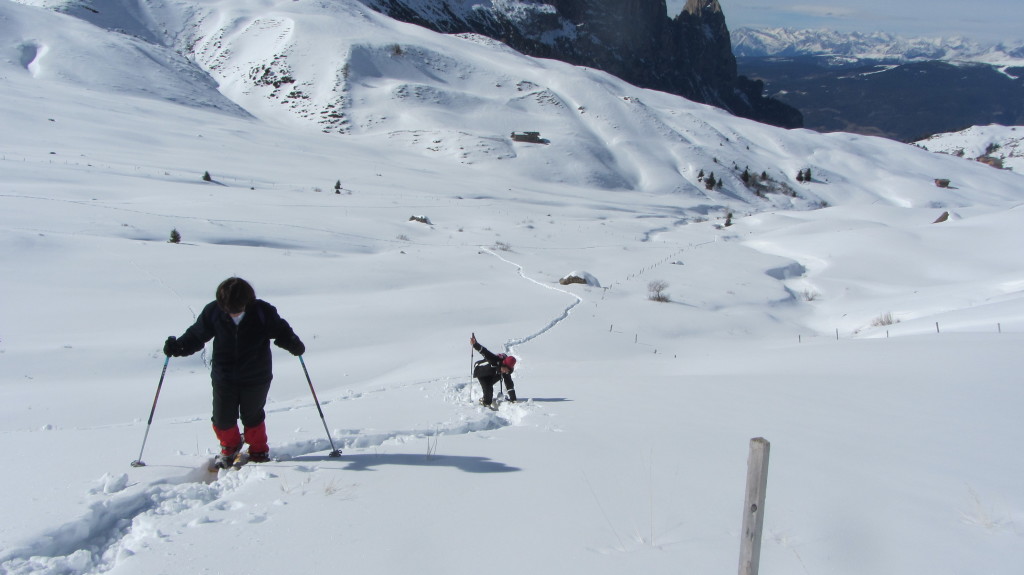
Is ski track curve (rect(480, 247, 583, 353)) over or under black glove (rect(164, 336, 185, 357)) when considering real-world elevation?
under

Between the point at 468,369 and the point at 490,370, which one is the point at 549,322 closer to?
the point at 468,369

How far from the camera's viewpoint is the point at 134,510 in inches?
137

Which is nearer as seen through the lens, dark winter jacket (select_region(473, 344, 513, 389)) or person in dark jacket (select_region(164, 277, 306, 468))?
person in dark jacket (select_region(164, 277, 306, 468))

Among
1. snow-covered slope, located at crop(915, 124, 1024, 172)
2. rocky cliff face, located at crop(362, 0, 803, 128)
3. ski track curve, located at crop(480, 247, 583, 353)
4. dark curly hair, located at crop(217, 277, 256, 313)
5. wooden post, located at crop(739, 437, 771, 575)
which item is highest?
rocky cliff face, located at crop(362, 0, 803, 128)

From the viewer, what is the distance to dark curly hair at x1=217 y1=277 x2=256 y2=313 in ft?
14.0

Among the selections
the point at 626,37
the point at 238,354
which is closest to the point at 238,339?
the point at 238,354

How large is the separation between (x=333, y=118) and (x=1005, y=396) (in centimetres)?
5697

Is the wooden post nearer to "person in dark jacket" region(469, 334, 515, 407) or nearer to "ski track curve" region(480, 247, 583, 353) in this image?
"person in dark jacket" region(469, 334, 515, 407)

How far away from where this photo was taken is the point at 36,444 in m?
4.64

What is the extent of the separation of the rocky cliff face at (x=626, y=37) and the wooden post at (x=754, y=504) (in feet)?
378

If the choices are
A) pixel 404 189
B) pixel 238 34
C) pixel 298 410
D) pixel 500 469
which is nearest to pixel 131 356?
pixel 298 410

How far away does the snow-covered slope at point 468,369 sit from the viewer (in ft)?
10.5

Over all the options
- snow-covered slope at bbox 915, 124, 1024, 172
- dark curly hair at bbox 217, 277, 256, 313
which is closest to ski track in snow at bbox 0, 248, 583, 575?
dark curly hair at bbox 217, 277, 256, 313

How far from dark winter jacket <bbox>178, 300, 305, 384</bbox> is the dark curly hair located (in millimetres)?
118
